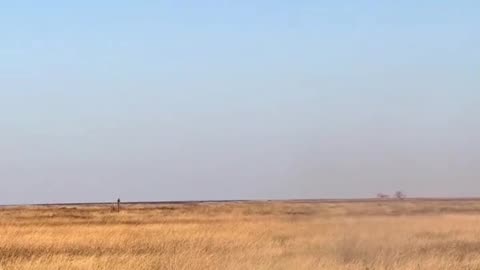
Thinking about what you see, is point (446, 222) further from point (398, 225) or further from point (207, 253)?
point (207, 253)

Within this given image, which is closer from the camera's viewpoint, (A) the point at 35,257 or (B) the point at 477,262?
(B) the point at 477,262

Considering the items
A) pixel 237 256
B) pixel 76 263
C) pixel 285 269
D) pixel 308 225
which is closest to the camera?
pixel 285 269

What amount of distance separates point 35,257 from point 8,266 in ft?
9.95

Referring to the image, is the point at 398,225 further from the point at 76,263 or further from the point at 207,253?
the point at 76,263

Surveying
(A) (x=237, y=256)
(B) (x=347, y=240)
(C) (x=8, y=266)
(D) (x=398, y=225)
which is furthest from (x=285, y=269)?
(D) (x=398, y=225)

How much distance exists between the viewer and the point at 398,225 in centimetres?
2520

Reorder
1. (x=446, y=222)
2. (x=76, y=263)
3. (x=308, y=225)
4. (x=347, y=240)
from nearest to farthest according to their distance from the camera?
1. (x=76, y=263)
2. (x=347, y=240)
3. (x=308, y=225)
4. (x=446, y=222)

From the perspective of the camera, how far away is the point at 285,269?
16.3 metres

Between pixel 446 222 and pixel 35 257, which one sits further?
pixel 446 222

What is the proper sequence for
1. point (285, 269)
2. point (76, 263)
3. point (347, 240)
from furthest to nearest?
point (347, 240), point (76, 263), point (285, 269)

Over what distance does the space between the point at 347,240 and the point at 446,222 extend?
551 inches

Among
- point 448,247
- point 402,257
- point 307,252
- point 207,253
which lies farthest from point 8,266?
point 448,247

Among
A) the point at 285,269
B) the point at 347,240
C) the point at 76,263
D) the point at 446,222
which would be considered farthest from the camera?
the point at 446,222

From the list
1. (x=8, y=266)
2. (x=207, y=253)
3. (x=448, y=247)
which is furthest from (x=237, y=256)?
(x=448, y=247)
